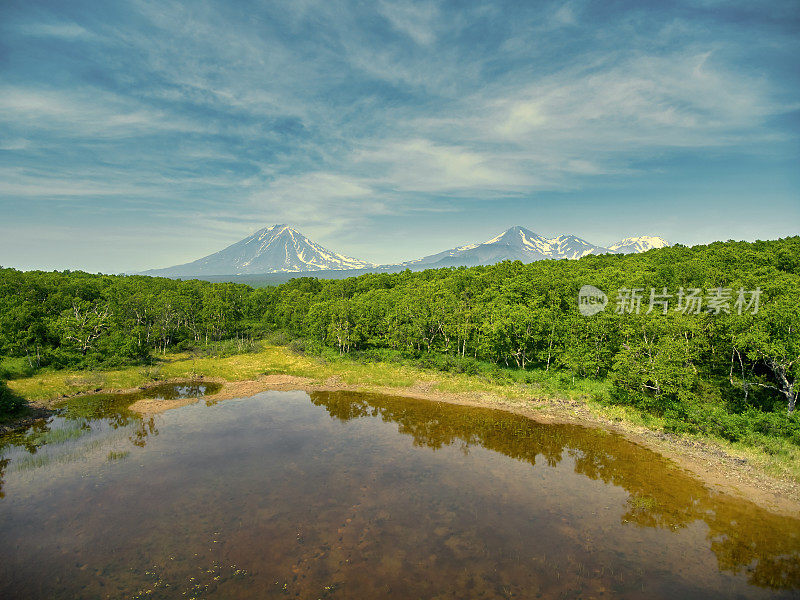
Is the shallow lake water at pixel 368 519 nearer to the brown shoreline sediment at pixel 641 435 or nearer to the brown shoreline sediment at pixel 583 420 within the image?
the brown shoreline sediment at pixel 641 435

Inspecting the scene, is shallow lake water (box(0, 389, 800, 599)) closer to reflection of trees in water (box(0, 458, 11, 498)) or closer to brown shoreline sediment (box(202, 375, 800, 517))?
reflection of trees in water (box(0, 458, 11, 498))

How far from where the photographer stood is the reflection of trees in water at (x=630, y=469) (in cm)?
1970

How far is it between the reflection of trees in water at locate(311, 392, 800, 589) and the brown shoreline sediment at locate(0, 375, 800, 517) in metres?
1.49

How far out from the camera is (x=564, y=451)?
106 feet

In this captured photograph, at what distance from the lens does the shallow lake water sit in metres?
17.7

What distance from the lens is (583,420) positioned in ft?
127

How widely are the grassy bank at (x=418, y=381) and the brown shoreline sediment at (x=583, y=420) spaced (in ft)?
1.35

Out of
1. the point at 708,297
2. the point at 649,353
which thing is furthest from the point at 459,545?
the point at 708,297

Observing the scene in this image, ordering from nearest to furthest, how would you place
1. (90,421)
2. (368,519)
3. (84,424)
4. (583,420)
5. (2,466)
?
(368,519), (2,466), (84,424), (90,421), (583,420)

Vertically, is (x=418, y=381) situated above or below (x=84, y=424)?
above

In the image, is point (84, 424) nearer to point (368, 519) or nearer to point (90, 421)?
point (90, 421)

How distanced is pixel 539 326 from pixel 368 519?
1543 inches

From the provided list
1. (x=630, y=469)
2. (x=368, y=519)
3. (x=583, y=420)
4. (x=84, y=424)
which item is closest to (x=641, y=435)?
(x=583, y=420)

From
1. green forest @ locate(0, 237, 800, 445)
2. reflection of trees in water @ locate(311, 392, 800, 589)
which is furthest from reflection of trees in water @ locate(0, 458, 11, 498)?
reflection of trees in water @ locate(311, 392, 800, 589)
